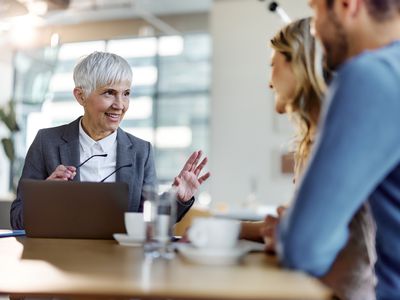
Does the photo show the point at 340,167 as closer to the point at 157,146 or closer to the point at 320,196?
the point at 320,196

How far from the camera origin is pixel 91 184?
65.2 inches

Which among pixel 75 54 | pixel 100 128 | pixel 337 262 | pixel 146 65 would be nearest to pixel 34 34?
pixel 75 54

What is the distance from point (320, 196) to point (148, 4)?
805 centimetres

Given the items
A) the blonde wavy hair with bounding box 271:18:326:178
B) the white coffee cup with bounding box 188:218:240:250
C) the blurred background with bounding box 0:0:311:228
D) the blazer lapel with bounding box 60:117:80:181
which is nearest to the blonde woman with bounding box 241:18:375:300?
the blonde wavy hair with bounding box 271:18:326:178

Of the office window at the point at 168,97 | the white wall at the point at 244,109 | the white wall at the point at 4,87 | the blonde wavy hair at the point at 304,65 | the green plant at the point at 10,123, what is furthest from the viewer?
the white wall at the point at 4,87

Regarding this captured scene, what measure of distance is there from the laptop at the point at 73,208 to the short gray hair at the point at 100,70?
0.73 metres

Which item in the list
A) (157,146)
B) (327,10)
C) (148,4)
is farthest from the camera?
(157,146)

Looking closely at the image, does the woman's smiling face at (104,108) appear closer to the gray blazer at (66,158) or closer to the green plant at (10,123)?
the gray blazer at (66,158)

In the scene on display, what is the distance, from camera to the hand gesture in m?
1.98

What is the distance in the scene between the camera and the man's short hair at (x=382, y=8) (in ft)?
3.53

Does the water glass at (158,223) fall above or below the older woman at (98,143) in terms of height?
below

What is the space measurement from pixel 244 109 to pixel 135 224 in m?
5.52

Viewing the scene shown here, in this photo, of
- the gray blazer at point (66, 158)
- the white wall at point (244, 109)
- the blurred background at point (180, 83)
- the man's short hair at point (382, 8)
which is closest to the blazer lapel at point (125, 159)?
the gray blazer at point (66, 158)

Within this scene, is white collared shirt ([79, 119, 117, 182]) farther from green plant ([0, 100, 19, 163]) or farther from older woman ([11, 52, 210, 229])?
green plant ([0, 100, 19, 163])
